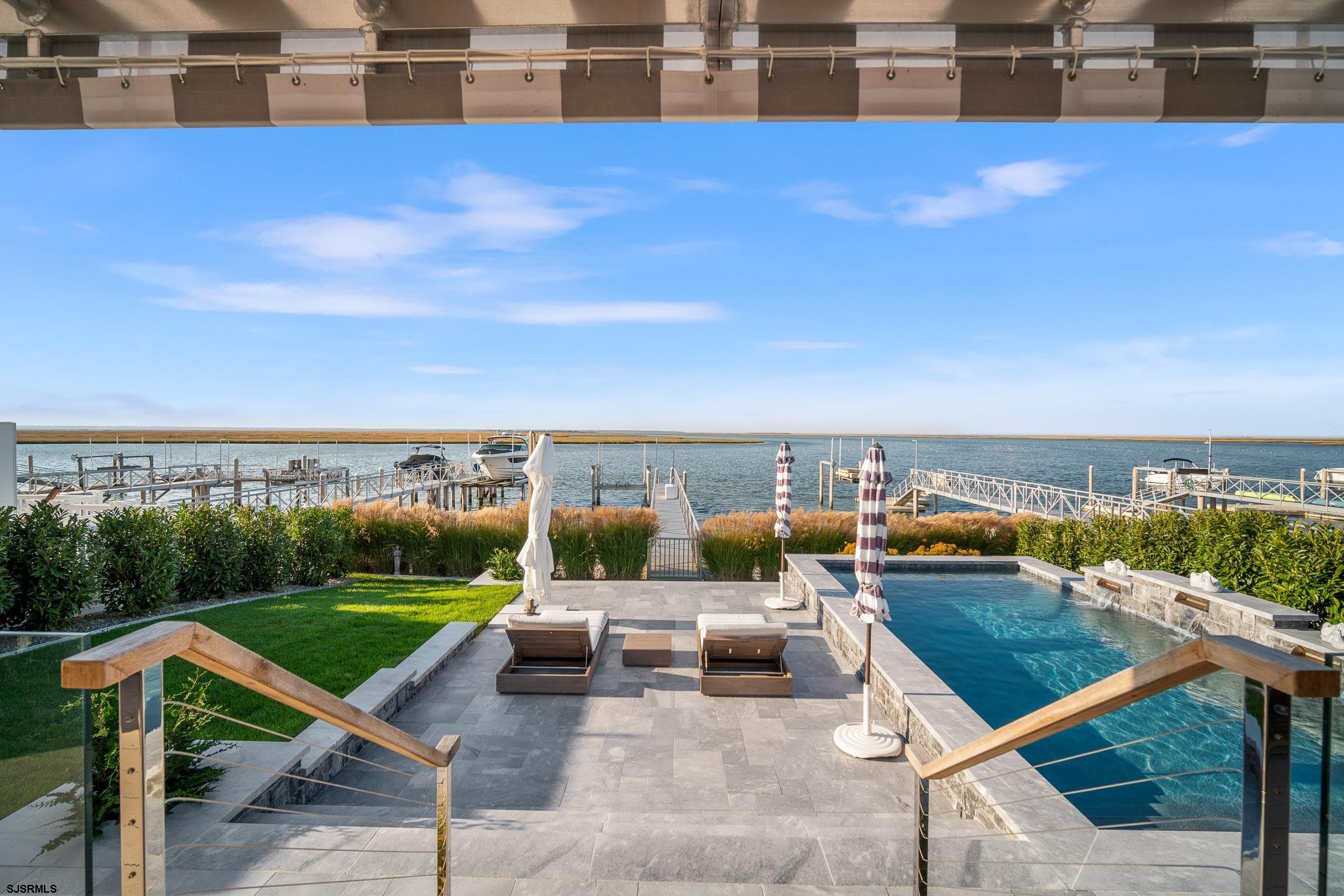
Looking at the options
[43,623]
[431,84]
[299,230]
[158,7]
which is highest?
[299,230]

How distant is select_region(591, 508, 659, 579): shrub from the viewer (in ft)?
40.1

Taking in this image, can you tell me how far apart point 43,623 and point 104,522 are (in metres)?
1.43

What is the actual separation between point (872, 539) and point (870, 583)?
40cm

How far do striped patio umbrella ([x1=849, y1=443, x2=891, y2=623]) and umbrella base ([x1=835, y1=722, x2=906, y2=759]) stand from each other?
92cm

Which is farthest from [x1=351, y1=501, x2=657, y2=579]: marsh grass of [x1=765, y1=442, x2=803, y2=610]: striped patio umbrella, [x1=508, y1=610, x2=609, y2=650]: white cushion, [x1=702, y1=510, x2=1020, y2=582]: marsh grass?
[x1=508, y1=610, x2=609, y2=650]: white cushion

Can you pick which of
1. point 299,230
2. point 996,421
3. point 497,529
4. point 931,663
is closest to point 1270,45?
point 931,663

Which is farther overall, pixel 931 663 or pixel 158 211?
pixel 158 211

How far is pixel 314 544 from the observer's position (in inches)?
432

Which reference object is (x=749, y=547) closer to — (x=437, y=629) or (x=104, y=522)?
(x=437, y=629)

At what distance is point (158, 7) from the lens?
2.78 metres

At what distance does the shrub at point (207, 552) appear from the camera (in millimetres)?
9250

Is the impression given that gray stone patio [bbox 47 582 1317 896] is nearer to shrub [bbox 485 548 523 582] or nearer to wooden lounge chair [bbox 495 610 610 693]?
wooden lounge chair [bbox 495 610 610 693]

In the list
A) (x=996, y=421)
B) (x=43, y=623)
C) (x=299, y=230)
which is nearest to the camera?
(x=43, y=623)

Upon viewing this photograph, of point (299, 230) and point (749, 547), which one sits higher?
point (299, 230)
